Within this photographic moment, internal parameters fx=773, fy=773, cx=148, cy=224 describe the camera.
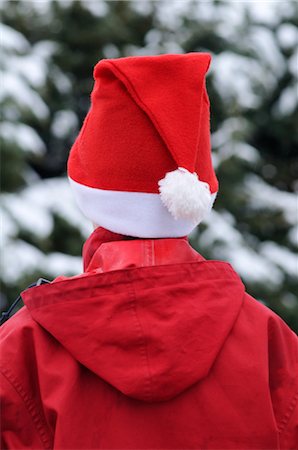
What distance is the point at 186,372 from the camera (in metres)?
1.18

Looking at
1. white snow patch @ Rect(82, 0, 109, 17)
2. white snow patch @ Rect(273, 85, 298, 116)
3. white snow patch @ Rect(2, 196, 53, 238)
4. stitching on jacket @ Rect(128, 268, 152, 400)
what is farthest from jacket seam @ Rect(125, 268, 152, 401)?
white snow patch @ Rect(273, 85, 298, 116)

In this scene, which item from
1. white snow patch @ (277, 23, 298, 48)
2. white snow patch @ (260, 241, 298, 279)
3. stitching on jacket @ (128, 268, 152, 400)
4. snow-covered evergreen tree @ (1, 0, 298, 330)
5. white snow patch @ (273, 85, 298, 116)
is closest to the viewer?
stitching on jacket @ (128, 268, 152, 400)

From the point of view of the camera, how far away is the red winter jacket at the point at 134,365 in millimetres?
1183

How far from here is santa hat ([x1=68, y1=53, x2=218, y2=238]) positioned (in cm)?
126

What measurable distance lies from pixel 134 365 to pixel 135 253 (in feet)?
0.60

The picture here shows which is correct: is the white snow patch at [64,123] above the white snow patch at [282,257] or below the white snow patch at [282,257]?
above

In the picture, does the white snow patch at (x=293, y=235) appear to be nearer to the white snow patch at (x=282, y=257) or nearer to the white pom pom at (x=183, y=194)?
the white snow patch at (x=282, y=257)

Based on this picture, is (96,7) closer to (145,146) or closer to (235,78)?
(235,78)

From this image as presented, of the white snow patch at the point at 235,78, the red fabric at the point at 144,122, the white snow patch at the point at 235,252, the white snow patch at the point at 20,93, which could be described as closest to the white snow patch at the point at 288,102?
the white snow patch at the point at 235,78

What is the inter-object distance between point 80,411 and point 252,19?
3226 mm

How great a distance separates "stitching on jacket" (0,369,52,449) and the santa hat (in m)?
0.30

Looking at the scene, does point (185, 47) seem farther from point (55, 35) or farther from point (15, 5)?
point (15, 5)

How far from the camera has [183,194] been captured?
1.22 m

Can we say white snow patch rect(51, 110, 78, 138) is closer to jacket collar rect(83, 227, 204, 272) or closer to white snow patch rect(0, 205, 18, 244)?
white snow patch rect(0, 205, 18, 244)
